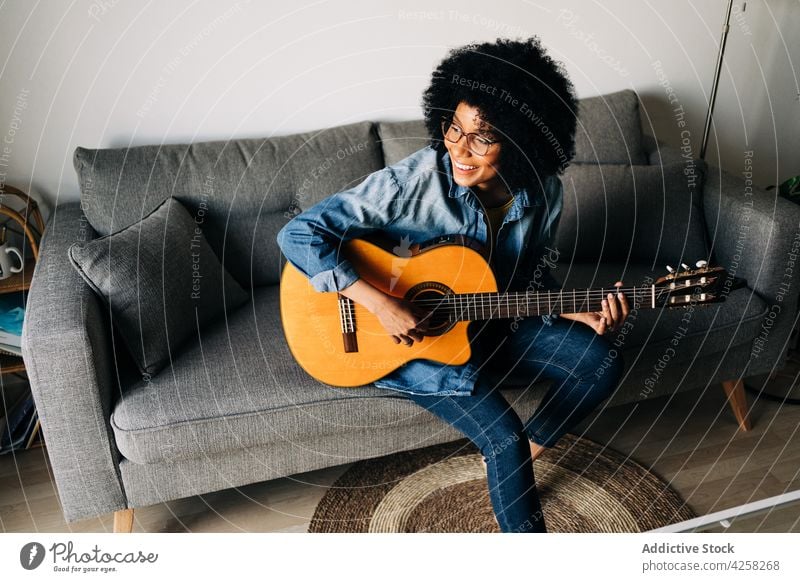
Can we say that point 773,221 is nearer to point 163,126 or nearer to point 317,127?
point 317,127

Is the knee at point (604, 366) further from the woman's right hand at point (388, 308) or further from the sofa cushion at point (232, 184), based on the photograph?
the sofa cushion at point (232, 184)

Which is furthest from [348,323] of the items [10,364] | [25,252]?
[25,252]

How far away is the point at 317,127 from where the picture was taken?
1.86 metres

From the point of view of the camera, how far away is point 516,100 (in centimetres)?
120

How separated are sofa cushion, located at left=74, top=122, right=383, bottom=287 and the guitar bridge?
46 cm

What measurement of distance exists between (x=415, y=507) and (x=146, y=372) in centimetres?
68

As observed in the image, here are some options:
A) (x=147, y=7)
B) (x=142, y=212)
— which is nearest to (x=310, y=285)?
(x=142, y=212)

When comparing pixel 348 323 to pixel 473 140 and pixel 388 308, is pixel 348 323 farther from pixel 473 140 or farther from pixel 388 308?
pixel 473 140

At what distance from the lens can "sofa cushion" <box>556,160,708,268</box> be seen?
1.80 metres

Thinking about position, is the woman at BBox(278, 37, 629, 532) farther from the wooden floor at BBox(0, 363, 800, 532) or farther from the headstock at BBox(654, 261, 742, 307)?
the wooden floor at BBox(0, 363, 800, 532)

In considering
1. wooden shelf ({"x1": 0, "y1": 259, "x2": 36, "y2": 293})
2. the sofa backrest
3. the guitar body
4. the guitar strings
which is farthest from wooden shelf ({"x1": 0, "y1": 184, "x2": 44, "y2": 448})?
the guitar strings

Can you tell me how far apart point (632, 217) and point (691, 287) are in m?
0.57

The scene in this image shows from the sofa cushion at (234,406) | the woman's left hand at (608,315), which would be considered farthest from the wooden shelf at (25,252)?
the woman's left hand at (608,315)
